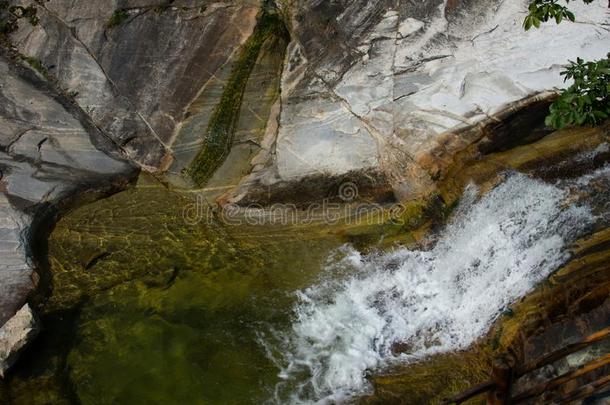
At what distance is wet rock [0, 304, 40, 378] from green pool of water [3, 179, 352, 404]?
0.15m

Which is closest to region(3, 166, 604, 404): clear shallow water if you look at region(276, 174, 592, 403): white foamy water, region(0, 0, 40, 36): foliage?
region(276, 174, 592, 403): white foamy water

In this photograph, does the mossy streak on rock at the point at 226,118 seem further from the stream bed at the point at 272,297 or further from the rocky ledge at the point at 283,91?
the stream bed at the point at 272,297

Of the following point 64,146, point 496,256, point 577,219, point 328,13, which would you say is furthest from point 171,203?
point 577,219

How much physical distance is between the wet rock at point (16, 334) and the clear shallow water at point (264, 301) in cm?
15

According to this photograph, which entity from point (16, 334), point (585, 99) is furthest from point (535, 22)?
point (16, 334)

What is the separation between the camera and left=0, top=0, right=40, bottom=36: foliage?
28.1 feet

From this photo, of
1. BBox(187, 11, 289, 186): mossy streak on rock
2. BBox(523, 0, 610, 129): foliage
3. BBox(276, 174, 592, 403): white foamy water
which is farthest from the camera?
BBox(187, 11, 289, 186): mossy streak on rock

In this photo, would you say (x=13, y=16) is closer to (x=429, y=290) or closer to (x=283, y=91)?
(x=283, y=91)

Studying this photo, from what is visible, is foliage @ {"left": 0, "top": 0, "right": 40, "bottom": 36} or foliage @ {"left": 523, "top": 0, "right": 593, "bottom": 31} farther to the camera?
foliage @ {"left": 0, "top": 0, "right": 40, "bottom": 36}

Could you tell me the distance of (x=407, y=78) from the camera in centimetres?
739

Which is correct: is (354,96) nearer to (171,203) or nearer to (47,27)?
(171,203)

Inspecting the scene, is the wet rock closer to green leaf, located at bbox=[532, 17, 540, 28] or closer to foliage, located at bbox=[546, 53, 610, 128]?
foliage, located at bbox=[546, 53, 610, 128]

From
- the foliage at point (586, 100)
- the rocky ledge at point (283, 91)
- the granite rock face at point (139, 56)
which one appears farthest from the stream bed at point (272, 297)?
the foliage at point (586, 100)

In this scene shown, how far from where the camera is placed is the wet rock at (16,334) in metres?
5.59
